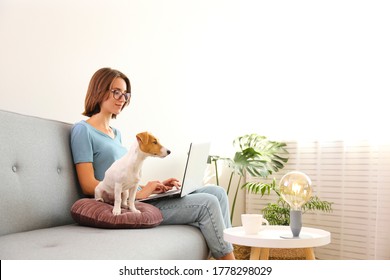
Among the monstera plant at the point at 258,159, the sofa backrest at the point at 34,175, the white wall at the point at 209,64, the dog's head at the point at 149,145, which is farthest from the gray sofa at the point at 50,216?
the monstera plant at the point at 258,159

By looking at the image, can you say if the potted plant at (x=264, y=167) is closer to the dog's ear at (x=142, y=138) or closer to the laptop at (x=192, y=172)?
the laptop at (x=192, y=172)

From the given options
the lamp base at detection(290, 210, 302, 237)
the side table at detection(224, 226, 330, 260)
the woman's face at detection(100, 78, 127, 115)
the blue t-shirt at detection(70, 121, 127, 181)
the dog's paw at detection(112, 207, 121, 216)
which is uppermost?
the woman's face at detection(100, 78, 127, 115)

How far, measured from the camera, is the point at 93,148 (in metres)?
1.98

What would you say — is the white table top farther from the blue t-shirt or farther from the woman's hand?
the blue t-shirt

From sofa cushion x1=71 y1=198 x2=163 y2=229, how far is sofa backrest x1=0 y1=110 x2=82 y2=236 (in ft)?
0.39

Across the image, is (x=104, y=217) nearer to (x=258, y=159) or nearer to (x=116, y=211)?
(x=116, y=211)

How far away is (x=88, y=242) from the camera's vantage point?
4.71 ft

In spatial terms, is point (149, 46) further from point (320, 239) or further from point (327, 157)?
point (320, 239)

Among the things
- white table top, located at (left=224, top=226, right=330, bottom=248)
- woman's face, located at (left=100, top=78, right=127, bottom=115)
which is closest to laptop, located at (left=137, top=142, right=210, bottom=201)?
white table top, located at (left=224, top=226, right=330, bottom=248)

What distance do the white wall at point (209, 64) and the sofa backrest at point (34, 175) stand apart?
125 centimetres

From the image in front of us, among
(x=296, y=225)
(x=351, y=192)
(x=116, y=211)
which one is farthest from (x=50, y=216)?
(x=351, y=192)

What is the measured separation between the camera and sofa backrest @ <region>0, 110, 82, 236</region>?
1635 millimetres

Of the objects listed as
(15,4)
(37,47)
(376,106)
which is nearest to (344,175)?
(376,106)

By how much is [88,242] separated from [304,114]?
223cm
